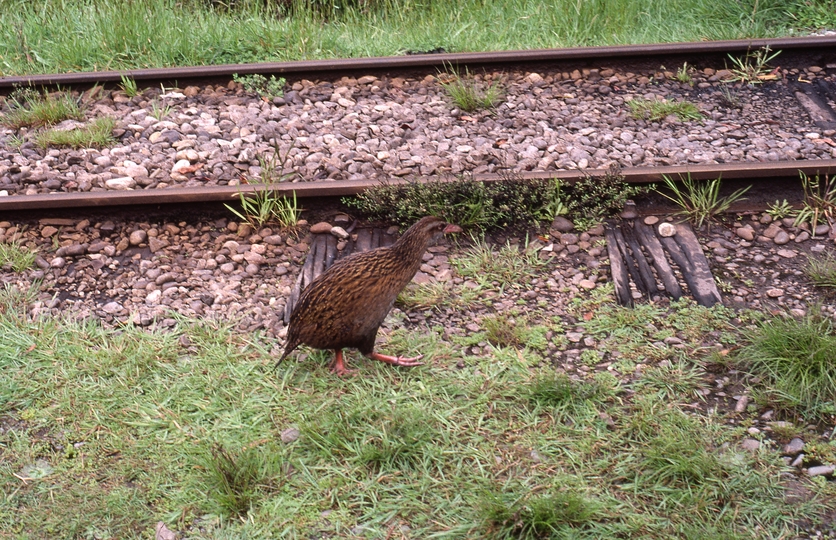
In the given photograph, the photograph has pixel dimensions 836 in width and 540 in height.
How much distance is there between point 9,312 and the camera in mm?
4566

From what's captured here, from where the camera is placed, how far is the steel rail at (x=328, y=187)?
199 inches

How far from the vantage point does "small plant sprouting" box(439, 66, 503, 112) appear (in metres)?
6.21

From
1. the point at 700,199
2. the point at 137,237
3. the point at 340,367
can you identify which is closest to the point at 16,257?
the point at 137,237

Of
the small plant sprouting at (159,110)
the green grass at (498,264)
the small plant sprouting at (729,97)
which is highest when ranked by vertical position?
the small plant sprouting at (159,110)

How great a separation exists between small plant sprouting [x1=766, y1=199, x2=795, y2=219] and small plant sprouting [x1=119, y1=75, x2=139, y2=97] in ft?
15.5

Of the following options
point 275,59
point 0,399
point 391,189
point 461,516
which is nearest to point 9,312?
point 0,399

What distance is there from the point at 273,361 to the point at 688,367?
2.06 metres

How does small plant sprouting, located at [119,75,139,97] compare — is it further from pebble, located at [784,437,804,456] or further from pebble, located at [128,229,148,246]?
pebble, located at [784,437,804,456]

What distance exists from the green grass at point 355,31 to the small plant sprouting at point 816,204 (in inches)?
91.9

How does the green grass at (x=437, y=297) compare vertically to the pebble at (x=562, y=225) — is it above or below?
below

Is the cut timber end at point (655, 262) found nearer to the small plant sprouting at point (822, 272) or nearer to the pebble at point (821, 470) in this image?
the small plant sprouting at point (822, 272)

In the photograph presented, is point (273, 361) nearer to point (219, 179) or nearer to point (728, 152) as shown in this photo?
point (219, 179)

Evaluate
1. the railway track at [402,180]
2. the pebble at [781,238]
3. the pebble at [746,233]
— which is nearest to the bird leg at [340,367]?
the railway track at [402,180]

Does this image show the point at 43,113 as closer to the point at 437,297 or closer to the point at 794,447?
the point at 437,297
